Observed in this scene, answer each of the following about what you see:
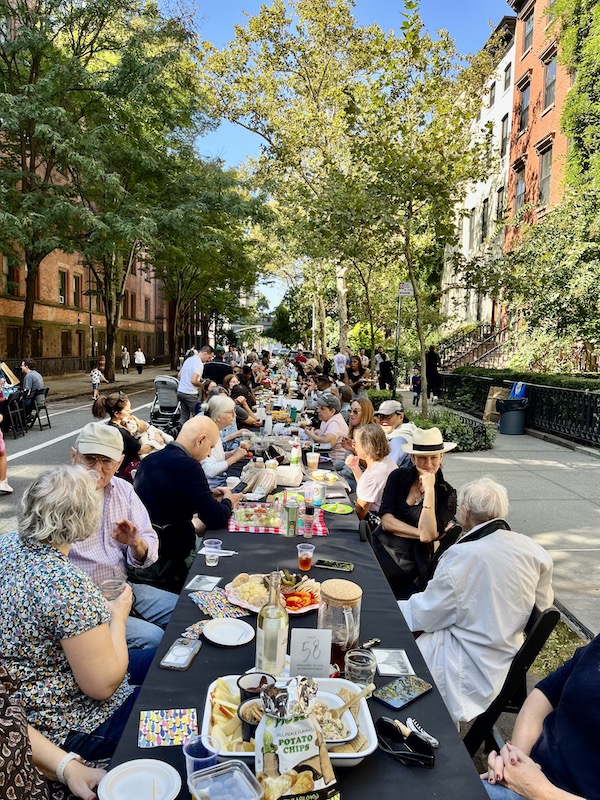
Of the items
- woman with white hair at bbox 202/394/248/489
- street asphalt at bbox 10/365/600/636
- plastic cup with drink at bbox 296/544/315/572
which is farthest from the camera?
woman with white hair at bbox 202/394/248/489

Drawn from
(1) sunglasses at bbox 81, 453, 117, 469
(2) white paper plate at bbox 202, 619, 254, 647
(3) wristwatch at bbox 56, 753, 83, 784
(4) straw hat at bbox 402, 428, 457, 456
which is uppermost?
(4) straw hat at bbox 402, 428, 457, 456

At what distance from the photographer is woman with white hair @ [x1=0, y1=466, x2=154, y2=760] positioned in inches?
78.4

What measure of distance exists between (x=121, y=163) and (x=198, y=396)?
16.5 m

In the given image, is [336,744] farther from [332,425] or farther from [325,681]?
[332,425]

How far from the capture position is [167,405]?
1116cm

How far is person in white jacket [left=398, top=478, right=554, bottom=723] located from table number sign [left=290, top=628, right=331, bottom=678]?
2.77 ft

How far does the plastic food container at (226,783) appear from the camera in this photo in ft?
4.90

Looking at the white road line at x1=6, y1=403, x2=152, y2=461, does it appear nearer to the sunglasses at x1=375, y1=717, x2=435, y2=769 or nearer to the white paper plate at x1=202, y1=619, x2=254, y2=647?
the white paper plate at x1=202, y1=619, x2=254, y2=647

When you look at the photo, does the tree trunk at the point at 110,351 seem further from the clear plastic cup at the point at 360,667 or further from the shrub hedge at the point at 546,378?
the clear plastic cup at the point at 360,667

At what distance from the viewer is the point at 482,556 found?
259 cm

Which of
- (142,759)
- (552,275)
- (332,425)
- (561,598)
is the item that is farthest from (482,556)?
(552,275)

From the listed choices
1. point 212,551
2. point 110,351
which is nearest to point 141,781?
point 212,551

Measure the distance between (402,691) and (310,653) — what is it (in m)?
0.40

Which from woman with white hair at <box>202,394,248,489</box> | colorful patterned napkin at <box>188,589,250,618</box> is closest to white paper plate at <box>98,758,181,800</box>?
colorful patterned napkin at <box>188,589,250,618</box>
